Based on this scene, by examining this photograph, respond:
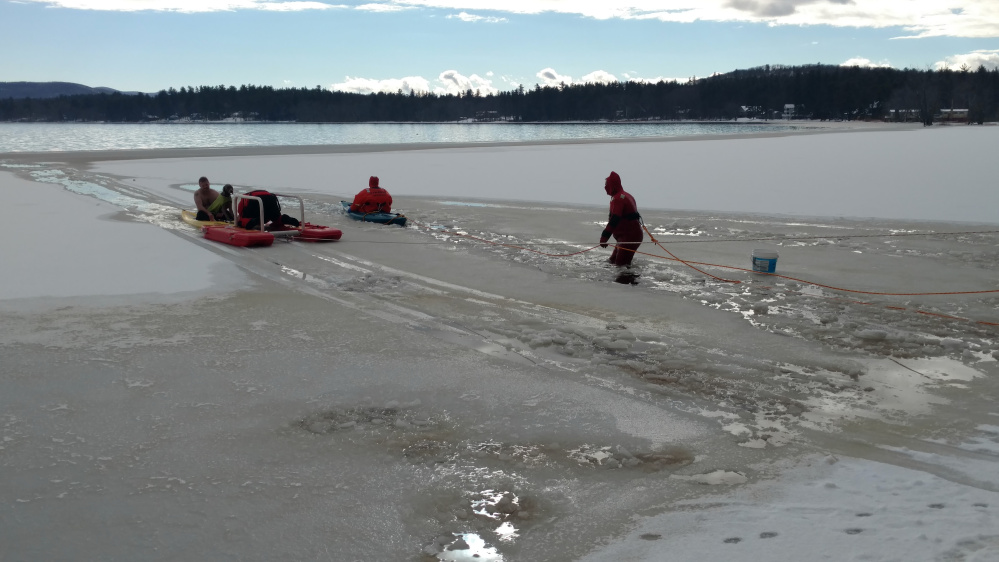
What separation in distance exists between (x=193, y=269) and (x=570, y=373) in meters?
5.70

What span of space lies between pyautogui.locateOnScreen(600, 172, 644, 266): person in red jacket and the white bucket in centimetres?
155

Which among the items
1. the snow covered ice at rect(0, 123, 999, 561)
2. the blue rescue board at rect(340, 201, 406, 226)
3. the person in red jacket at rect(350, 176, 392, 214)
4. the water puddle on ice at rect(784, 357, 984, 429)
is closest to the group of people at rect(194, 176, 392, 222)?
the person in red jacket at rect(350, 176, 392, 214)

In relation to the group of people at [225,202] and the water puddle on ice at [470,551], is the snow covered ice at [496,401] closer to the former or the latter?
the water puddle on ice at [470,551]

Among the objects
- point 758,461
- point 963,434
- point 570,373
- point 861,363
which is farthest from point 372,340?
point 963,434

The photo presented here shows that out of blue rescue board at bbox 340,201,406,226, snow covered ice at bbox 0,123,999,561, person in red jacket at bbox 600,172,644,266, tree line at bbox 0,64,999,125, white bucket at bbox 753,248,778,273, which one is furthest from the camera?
tree line at bbox 0,64,999,125

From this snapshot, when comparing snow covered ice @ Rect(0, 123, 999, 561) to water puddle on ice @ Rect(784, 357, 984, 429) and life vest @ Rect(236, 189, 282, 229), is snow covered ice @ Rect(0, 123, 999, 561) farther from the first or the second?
life vest @ Rect(236, 189, 282, 229)

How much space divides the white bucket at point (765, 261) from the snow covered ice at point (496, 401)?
18 centimetres

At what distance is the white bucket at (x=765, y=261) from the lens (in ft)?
29.2

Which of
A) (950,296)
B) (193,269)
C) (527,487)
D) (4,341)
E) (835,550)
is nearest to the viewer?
(835,550)

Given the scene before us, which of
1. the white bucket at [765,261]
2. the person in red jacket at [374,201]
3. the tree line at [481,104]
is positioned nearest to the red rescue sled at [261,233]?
the person in red jacket at [374,201]

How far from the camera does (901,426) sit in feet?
15.0

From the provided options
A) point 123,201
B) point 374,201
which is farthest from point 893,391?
point 123,201

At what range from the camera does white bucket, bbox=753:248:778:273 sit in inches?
350

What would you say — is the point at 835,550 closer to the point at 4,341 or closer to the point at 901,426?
the point at 901,426
